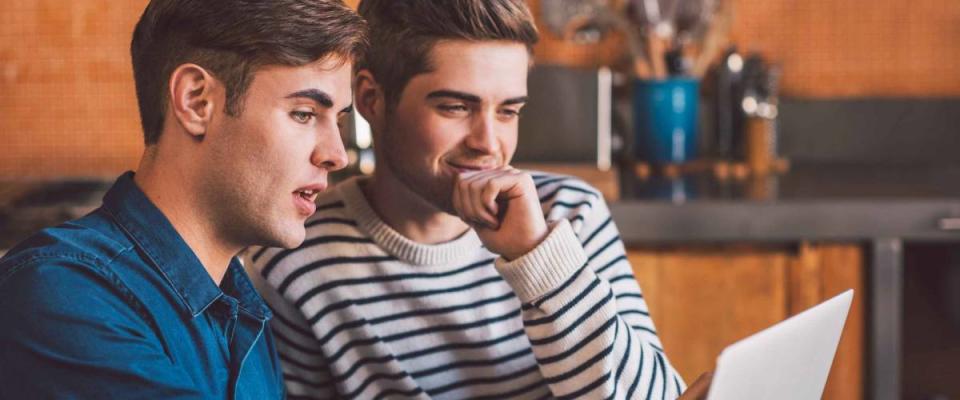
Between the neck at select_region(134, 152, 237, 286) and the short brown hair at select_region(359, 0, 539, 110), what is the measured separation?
0.38 metres

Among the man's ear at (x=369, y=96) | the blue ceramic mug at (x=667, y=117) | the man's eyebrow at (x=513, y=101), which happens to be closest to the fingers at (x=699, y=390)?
the man's eyebrow at (x=513, y=101)

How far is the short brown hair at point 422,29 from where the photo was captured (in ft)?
4.29

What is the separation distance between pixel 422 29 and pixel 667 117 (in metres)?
1.51

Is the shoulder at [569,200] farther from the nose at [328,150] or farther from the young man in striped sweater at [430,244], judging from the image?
the nose at [328,150]

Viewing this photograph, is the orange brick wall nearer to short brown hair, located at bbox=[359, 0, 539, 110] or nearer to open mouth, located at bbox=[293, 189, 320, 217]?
short brown hair, located at bbox=[359, 0, 539, 110]

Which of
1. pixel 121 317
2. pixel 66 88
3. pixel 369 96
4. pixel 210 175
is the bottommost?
pixel 121 317

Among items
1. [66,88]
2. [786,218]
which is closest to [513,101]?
[786,218]

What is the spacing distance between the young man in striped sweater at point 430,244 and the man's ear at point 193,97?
1.18ft

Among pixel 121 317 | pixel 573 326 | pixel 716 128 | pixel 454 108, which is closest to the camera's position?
pixel 121 317

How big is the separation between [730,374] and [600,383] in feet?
1.32

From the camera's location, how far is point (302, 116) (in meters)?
1.03

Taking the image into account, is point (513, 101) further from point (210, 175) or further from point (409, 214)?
point (210, 175)

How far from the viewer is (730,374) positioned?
81 cm

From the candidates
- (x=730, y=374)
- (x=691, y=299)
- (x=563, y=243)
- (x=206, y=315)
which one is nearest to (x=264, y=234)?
(x=206, y=315)
